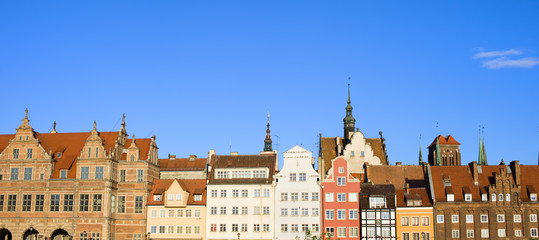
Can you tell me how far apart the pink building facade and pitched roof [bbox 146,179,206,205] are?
17.9 m

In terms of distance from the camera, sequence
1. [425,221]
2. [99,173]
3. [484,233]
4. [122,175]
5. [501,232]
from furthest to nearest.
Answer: [122,175]
[99,173]
[425,221]
[484,233]
[501,232]

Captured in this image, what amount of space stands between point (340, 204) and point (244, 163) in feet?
51.4

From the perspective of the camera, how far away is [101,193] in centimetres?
10425

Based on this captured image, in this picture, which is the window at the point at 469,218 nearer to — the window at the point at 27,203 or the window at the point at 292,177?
the window at the point at 292,177

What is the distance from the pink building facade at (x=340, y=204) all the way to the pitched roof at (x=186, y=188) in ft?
58.6

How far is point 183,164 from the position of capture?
125m

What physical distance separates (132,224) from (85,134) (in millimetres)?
18079

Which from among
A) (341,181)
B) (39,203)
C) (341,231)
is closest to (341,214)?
(341,231)

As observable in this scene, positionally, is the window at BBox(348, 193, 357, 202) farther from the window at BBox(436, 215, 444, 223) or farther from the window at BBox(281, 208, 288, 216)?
the window at BBox(436, 215, 444, 223)

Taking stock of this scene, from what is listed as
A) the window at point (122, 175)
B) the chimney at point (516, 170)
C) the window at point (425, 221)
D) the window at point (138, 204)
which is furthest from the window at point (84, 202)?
the chimney at point (516, 170)

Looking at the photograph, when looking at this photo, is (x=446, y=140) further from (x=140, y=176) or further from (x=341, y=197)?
(x=140, y=176)

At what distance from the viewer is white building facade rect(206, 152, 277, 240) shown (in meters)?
103

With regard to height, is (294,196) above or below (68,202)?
above

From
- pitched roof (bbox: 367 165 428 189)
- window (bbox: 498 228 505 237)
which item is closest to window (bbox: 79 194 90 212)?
pitched roof (bbox: 367 165 428 189)
